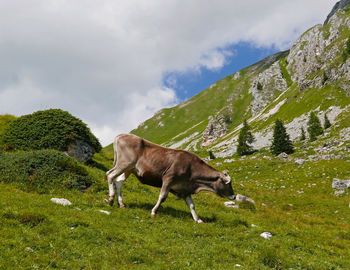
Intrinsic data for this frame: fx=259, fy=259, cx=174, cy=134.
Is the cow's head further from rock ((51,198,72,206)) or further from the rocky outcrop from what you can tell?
the rocky outcrop

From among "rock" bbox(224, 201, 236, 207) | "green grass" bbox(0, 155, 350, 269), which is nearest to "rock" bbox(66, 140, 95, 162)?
"green grass" bbox(0, 155, 350, 269)

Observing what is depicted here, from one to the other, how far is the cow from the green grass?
4.41ft

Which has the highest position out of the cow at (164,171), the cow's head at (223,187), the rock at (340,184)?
the cow at (164,171)

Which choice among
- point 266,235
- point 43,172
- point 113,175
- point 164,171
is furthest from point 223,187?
point 43,172

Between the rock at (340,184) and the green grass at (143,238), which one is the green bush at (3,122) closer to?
the green grass at (143,238)

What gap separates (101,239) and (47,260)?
218 cm

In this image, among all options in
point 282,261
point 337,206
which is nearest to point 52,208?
point 282,261

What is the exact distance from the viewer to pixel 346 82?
94875mm

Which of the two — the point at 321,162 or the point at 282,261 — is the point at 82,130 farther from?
the point at 321,162

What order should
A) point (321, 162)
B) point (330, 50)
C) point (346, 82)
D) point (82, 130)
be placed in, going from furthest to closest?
point (330, 50) → point (346, 82) → point (321, 162) → point (82, 130)

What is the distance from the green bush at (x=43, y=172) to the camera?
14719 mm

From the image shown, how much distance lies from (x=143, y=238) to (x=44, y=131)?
54.3 ft

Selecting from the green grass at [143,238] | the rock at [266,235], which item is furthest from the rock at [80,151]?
the rock at [266,235]

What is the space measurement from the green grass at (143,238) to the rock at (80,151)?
7.67m
